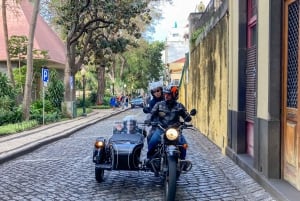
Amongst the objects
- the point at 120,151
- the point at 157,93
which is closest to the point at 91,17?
the point at 157,93

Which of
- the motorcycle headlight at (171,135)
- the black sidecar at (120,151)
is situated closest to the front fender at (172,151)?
the motorcycle headlight at (171,135)

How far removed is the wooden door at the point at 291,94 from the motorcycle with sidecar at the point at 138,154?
1405mm

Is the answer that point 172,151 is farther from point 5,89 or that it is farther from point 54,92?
point 54,92

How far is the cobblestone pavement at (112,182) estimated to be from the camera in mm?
7391

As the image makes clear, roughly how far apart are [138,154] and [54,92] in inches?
903

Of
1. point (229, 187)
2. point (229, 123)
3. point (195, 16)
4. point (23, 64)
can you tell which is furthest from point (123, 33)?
point (229, 187)

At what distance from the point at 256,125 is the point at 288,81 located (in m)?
1.17

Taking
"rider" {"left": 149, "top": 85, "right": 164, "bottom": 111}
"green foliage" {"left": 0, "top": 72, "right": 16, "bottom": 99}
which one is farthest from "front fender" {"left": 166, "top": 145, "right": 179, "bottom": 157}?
"green foliage" {"left": 0, "top": 72, "right": 16, "bottom": 99}

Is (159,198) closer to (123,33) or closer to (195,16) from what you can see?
(195,16)

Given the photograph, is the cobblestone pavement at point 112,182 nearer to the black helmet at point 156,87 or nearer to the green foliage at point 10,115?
the black helmet at point 156,87

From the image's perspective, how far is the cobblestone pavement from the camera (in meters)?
7.39

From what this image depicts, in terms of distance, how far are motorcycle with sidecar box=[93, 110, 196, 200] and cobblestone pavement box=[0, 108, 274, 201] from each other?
1.23 feet

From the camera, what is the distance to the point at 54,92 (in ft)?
98.5

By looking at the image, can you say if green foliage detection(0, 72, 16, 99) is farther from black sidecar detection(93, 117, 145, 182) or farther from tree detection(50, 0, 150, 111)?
black sidecar detection(93, 117, 145, 182)
